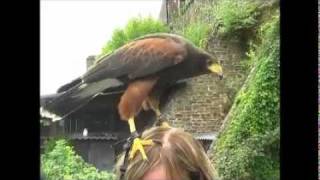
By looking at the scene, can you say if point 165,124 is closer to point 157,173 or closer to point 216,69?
point 157,173

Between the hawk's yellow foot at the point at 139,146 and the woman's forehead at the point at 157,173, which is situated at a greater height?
the hawk's yellow foot at the point at 139,146

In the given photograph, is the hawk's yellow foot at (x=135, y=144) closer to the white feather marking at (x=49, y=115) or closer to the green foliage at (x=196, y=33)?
the white feather marking at (x=49, y=115)

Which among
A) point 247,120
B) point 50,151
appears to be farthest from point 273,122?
point 50,151

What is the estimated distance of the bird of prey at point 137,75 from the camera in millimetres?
4672

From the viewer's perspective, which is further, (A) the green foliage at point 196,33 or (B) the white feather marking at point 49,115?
(A) the green foliage at point 196,33

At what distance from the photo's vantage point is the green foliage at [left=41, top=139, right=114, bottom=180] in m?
4.59

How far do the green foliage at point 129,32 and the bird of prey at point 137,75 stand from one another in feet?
0.12

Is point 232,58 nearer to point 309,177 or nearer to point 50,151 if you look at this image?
point 309,177

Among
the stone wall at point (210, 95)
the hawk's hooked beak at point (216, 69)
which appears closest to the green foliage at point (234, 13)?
the stone wall at point (210, 95)

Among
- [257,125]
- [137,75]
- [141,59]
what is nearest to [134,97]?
[137,75]

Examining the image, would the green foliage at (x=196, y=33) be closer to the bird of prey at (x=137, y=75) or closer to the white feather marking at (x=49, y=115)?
the bird of prey at (x=137, y=75)

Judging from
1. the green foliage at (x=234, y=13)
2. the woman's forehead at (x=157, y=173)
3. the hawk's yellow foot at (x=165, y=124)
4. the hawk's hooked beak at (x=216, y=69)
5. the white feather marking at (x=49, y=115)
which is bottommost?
the woman's forehead at (x=157, y=173)

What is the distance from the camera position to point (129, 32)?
4.69 meters

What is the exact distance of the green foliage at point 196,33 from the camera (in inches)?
186
